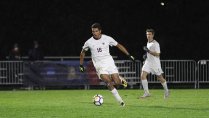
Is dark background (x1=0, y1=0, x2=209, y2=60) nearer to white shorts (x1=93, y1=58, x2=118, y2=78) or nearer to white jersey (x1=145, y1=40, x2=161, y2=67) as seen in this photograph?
→ white jersey (x1=145, y1=40, x2=161, y2=67)

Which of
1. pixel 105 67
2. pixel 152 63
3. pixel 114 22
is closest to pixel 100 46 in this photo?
pixel 105 67

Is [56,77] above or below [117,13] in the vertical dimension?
below

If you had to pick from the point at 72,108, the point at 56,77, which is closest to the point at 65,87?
the point at 56,77

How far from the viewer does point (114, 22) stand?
1326 inches

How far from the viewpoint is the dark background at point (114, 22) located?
109 ft

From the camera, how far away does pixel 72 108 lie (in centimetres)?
1625

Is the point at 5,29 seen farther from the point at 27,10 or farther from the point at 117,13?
the point at 117,13

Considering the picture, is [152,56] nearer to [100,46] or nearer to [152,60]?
[152,60]

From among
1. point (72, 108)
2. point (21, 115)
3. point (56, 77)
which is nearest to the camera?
point (21, 115)

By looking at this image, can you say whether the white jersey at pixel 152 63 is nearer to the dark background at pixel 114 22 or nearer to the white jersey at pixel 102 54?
the white jersey at pixel 102 54

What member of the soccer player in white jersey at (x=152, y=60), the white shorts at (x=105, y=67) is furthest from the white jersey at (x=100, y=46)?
the soccer player in white jersey at (x=152, y=60)

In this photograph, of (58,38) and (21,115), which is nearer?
(21,115)

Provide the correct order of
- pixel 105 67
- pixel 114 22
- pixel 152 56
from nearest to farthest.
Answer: pixel 105 67
pixel 152 56
pixel 114 22

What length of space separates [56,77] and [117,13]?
23.3 ft
